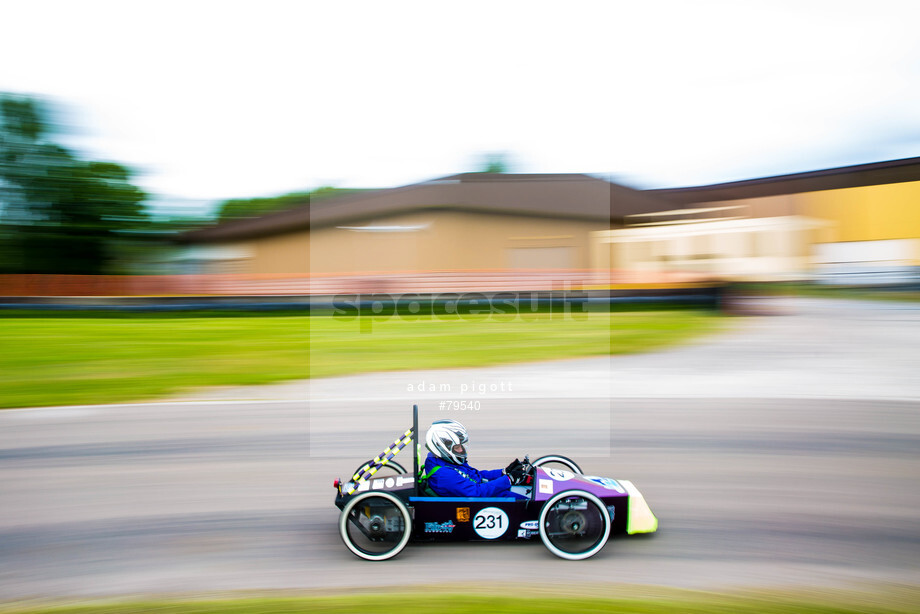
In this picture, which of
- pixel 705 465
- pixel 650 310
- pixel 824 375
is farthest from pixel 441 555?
pixel 650 310

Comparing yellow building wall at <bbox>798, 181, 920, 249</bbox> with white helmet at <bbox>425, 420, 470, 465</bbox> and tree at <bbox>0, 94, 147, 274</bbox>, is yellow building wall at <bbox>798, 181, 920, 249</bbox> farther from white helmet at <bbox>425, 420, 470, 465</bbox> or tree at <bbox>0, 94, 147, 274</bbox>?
tree at <bbox>0, 94, 147, 274</bbox>

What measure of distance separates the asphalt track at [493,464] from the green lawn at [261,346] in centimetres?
102

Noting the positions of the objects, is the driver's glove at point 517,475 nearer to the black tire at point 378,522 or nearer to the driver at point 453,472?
the driver at point 453,472

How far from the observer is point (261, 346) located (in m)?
11.5

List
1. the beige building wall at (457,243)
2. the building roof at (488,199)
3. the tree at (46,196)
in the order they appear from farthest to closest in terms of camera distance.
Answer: the tree at (46,196), the building roof at (488,199), the beige building wall at (457,243)

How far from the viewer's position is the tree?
23.0 metres

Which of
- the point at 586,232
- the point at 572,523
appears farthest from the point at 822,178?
the point at 572,523

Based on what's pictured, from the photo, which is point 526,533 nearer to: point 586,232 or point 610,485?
point 610,485

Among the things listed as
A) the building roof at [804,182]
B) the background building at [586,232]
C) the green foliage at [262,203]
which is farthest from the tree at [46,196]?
the building roof at [804,182]

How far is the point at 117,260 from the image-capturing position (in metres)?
24.0

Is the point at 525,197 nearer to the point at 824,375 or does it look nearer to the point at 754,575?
the point at 824,375

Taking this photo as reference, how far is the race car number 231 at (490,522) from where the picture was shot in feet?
12.4

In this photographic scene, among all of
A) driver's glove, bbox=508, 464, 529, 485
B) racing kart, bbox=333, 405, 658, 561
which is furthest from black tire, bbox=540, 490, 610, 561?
driver's glove, bbox=508, 464, 529, 485

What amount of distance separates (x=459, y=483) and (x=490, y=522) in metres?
0.29
